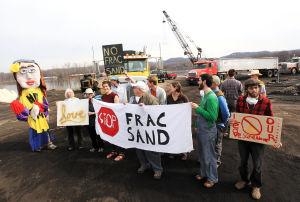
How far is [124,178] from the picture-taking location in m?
5.23

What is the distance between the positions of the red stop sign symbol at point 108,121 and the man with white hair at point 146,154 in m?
0.78

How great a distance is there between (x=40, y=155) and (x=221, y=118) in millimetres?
5110

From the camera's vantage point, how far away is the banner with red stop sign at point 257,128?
392cm

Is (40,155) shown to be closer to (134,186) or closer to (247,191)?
(134,186)

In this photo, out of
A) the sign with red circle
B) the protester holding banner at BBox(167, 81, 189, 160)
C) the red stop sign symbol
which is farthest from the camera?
the red stop sign symbol

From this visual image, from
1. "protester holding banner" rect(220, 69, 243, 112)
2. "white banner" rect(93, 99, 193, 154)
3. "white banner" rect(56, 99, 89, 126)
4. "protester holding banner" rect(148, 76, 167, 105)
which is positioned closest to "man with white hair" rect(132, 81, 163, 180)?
"white banner" rect(93, 99, 193, 154)

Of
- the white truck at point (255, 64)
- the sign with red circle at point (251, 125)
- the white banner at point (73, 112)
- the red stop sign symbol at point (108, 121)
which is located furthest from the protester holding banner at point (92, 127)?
the white truck at point (255, 64)

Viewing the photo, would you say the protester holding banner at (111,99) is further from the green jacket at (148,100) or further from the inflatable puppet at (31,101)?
the inflatable puppet at (31,101)

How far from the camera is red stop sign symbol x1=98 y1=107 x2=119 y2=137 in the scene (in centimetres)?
558

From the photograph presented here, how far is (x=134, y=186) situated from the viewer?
4.86m

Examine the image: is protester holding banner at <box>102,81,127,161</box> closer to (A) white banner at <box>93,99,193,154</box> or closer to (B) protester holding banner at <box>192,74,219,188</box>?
(A) white banner at <box>93,99,193,154</box>

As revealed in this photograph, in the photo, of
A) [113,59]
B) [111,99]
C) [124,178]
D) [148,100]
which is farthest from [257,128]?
[113,59]

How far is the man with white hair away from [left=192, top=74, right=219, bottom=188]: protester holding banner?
0.88 m

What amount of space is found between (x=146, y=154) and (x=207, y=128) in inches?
58.9
